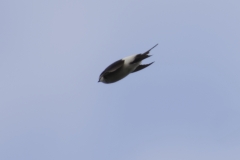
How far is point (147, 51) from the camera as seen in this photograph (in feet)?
43.4

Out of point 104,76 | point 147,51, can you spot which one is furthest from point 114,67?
point 147,51

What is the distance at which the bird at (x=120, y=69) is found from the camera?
485 inches

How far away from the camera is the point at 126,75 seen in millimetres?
12711

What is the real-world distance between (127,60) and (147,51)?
0.88 m

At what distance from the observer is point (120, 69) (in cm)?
1238

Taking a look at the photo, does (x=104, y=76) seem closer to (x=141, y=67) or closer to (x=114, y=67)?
(x=114, y=67)

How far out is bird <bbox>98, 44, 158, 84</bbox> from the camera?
485 inches

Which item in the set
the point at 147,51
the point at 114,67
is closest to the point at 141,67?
the point at 147,51

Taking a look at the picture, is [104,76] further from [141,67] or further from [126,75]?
[141,67]

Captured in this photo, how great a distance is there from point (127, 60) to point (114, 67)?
0.61 m

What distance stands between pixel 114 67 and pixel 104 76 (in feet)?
1.39

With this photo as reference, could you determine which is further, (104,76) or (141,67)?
(141,67)

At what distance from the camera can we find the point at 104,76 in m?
12.4

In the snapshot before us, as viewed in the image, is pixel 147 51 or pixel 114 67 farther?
pixel 147 51
